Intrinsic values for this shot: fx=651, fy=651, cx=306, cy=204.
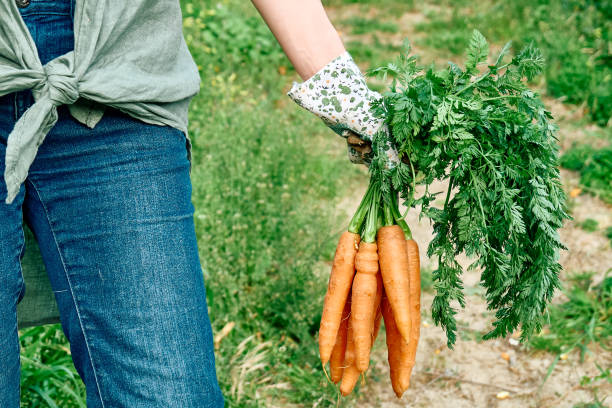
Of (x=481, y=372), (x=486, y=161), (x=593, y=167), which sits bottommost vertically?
(x=481, y=372)

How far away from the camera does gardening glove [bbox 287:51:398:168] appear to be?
1579 mm

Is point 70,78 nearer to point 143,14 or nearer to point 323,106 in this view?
point 143,14

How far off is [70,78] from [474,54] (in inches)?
36.5

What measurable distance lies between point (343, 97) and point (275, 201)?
5.61 feet

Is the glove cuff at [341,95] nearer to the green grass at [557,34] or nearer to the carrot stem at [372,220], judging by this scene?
the carrot stem at [372,220]

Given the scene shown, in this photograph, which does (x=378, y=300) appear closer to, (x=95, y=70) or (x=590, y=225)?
(x=95, y=70)

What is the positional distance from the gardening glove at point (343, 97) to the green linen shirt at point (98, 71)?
0.31m

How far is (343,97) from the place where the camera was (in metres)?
1.58

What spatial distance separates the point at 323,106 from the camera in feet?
5.24

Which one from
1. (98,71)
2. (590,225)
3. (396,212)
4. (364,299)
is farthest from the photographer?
(590,225)

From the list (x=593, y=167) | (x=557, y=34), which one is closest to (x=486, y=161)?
(x=593, y=167)

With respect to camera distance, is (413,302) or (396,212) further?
(413,302)

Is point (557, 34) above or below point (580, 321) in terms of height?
above

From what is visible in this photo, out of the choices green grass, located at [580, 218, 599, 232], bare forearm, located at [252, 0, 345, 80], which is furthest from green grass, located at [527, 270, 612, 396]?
bare forearm, located at [252, 0, 345, 80]
